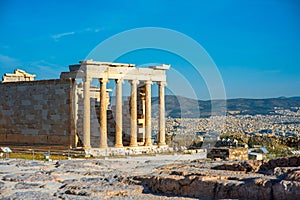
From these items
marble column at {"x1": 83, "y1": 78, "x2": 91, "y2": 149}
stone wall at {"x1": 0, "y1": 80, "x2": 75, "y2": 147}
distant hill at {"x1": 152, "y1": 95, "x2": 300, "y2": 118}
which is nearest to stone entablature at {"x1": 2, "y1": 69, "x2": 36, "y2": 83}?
stone wall at {"x1": 0, "y1": 80, "x2": 75, "y2": 147}

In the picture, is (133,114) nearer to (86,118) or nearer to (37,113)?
(86,118)

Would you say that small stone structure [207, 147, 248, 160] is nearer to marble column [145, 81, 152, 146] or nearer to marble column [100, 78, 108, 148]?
marble column [100, 78, 108, 148]

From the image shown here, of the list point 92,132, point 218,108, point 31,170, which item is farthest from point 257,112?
point 31,170

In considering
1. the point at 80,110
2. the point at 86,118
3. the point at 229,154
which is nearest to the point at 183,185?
the point at 229,154

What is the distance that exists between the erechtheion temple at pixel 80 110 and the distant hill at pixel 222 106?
47638mm

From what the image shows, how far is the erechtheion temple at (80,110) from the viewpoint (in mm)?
30922

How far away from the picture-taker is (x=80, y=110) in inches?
1305

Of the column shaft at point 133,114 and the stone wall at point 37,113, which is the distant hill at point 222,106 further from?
the stone wall at point 37,113

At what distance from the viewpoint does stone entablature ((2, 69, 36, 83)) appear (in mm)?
37094

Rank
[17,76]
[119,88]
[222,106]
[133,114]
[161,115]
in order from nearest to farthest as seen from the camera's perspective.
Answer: [119,88] < [133,114] < [161,115] < [17,76] < [222,106]

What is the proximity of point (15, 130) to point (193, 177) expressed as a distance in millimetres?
24494

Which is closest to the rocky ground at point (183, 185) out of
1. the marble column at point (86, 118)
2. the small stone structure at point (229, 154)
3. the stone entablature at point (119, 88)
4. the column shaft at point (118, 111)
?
the small stone structure at point (229, 154)

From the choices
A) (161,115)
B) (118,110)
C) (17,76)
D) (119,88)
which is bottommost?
(161,115)

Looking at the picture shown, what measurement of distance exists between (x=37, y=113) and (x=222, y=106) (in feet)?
209
